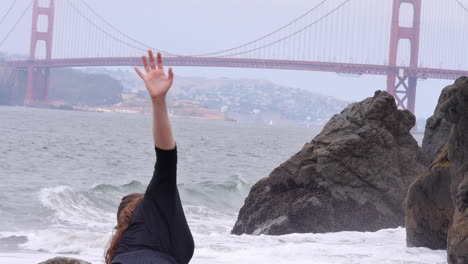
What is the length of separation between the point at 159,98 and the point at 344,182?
6.59 meters

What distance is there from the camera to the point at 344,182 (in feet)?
27.1

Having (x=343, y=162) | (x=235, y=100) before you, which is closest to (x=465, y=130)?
(x=343, y=162)

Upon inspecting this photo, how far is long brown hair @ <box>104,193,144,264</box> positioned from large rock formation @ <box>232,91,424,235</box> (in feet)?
19.6

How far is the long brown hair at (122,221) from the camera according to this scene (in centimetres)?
193

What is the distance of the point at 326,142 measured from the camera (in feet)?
28.5

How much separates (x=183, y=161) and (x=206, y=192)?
11319 millimetres

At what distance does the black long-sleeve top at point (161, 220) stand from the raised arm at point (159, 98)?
0.16ft

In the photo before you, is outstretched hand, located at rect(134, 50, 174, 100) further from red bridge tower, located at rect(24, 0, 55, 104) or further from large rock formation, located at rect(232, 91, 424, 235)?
red bridge tower, located at rect(24, 0, 55, 104)

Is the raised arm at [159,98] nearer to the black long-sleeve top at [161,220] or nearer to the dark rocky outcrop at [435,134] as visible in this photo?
the black long-sleeve top at [161,220]

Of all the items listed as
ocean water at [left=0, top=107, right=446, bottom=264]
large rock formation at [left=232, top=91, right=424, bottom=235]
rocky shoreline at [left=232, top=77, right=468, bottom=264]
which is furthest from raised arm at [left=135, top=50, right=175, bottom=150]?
large rock formation at [left=232, top=91, right=424, bottom=235]

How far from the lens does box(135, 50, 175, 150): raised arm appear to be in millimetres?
1809

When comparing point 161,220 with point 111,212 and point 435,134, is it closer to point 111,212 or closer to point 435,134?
point 435,134

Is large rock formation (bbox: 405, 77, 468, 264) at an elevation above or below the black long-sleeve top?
below

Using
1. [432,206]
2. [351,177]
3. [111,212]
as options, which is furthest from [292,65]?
[432,206]
